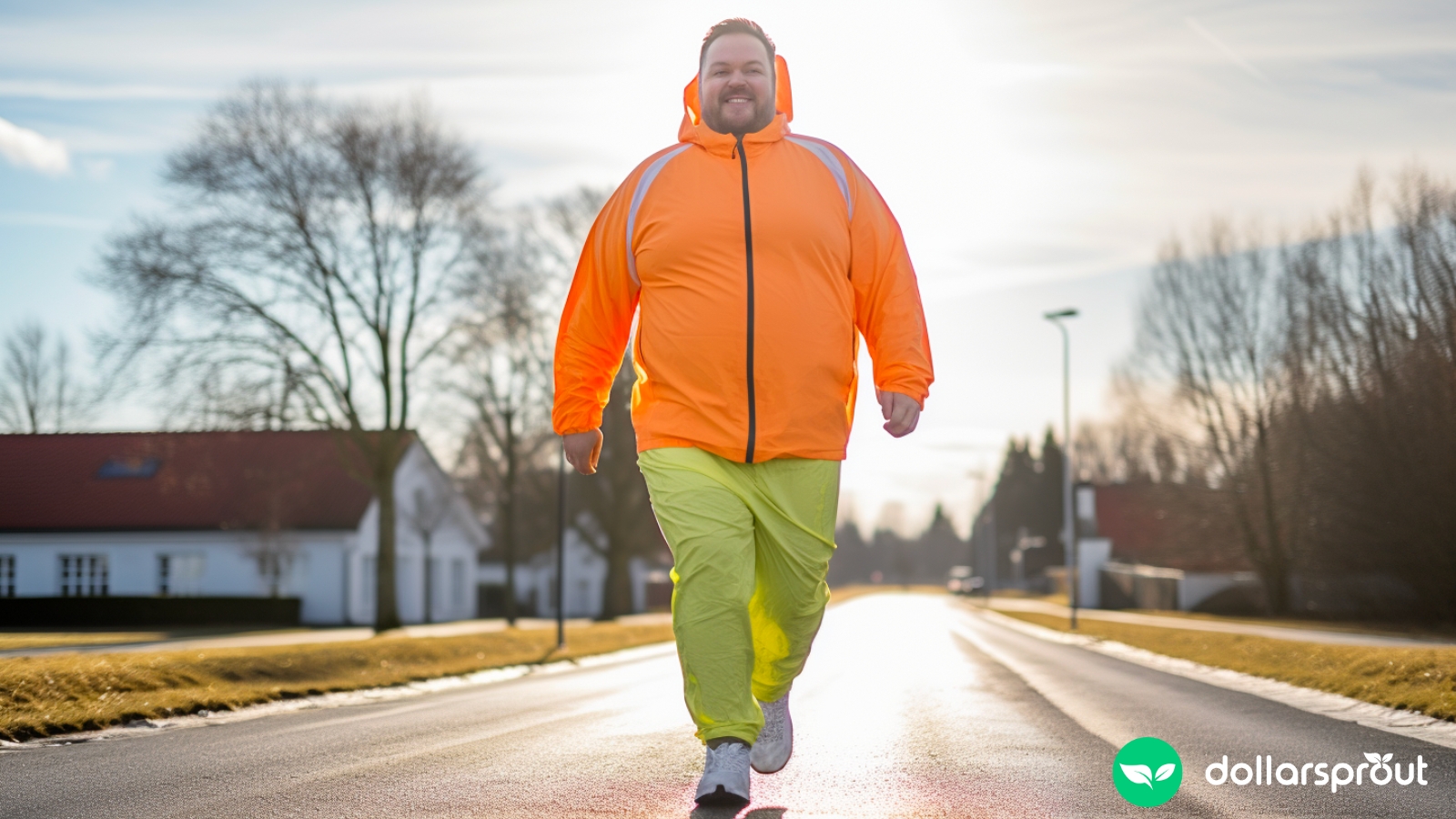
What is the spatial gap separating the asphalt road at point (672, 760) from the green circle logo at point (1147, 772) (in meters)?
0.07

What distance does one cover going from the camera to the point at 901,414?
4277 mm

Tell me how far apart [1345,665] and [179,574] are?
32784 mm

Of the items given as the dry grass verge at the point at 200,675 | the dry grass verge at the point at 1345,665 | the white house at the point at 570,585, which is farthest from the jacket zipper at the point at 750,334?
the white house at the point at 570,585

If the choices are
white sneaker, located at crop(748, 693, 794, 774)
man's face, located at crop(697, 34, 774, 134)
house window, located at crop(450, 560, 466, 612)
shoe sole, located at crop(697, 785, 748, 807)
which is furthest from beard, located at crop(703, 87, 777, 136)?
house window, located at crop(450, 560, 466, 612)

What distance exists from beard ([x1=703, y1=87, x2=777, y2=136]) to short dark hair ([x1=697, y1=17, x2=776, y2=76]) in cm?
16

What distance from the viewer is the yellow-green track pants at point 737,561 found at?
396 centimetres

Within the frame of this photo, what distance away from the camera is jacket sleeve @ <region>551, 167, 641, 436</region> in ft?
14.1

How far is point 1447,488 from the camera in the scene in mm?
28219

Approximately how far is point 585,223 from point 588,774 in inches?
1347

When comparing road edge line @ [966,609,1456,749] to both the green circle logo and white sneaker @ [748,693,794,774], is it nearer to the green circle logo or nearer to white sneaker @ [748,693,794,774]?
the green circle logo

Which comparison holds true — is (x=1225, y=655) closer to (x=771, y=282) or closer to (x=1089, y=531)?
(x=771, y=282)

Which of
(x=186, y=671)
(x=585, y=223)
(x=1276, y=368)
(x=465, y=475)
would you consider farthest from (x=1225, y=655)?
(x=465, y=475)

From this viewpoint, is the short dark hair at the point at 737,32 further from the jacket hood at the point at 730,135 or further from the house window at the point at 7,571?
the house window at the point at 7,571

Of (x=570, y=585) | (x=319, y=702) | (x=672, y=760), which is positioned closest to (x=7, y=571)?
(x=319, y=702)
